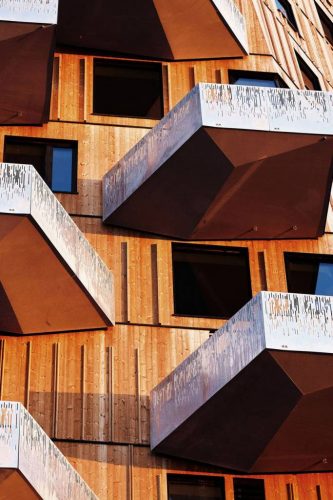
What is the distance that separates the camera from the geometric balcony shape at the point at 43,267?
19016 mm

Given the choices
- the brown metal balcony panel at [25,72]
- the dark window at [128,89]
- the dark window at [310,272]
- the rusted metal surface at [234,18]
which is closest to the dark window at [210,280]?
the dark window at [310,272]

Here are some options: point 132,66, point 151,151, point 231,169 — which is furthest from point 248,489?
point 132,66

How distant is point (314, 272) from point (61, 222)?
530 centimetres

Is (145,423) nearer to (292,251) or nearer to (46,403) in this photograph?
(46,403)

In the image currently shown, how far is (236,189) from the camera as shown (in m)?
21.6

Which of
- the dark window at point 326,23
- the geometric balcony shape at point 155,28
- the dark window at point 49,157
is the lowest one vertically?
the dark window at point 49,157

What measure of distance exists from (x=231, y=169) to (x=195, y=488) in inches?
222

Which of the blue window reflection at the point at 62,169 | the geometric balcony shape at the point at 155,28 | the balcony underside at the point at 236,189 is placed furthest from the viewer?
the geometric balcony shape at the point at 155,28

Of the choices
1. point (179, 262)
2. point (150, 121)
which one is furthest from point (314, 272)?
point (150, 121)

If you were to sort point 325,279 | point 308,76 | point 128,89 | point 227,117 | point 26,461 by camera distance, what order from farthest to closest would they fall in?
point 308,76 < point 128,89 < point 325,279 < point 227,117 < point 26,461

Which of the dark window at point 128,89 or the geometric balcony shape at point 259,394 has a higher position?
the dark window at point 128,89

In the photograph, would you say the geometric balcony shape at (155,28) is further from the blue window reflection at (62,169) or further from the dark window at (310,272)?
the dark window at (310,272)

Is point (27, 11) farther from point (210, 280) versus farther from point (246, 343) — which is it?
point (246, 343)

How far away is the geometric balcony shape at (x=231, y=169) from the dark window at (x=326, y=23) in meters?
10.5
